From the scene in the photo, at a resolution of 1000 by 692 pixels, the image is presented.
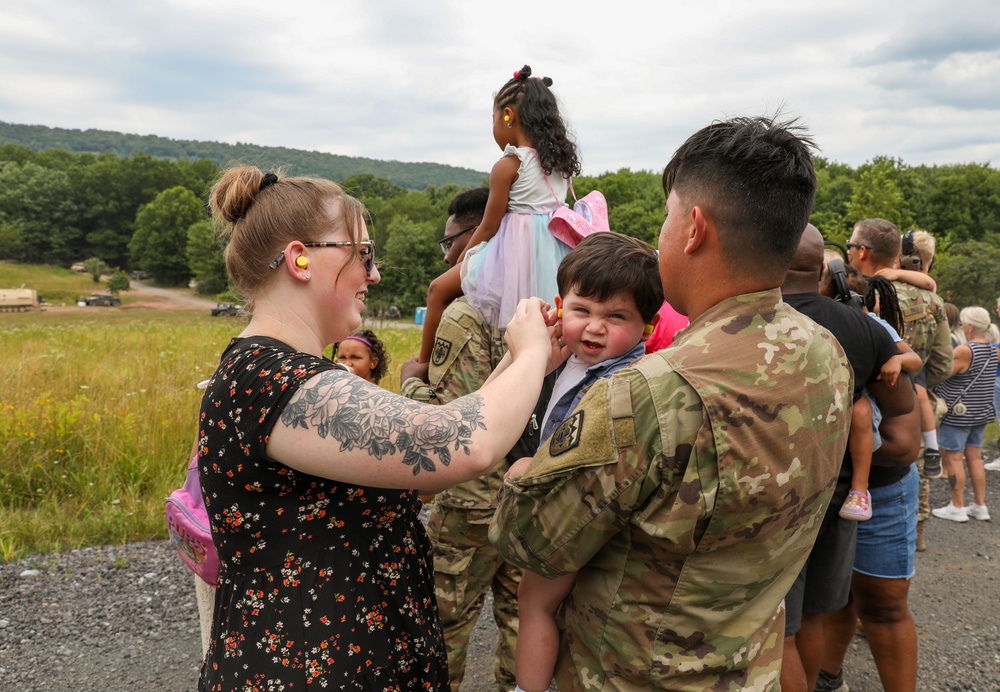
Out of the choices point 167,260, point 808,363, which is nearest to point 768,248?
point 808,363

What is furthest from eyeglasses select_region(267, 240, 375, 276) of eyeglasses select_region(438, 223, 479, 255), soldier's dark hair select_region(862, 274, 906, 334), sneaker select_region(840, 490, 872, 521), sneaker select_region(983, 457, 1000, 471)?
sneaker select_region(983, 457, 1000, 471)

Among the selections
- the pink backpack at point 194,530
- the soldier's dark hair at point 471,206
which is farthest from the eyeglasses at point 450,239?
the pink backpack at point 194,530

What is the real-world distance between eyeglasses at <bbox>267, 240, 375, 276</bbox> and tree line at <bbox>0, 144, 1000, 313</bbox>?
140 feet

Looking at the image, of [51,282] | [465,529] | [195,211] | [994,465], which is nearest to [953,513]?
[994,465]

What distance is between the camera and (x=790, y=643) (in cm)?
310

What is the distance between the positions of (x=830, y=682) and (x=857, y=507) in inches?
55.7

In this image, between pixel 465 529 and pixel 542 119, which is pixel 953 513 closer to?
pixel 465 529

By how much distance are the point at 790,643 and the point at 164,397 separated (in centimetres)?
612

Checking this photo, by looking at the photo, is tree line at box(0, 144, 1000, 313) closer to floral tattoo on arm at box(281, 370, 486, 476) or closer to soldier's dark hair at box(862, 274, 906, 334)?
soldier's dark hair at box(862, 274, 906, 334)

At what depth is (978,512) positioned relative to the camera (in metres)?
6.85

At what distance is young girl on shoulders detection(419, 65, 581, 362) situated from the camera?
325 centimetres

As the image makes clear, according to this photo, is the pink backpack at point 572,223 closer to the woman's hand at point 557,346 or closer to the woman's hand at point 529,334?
the woman's hand at point 557,346

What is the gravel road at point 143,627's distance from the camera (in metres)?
3.89

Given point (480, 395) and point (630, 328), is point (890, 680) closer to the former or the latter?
point (630, 328)
